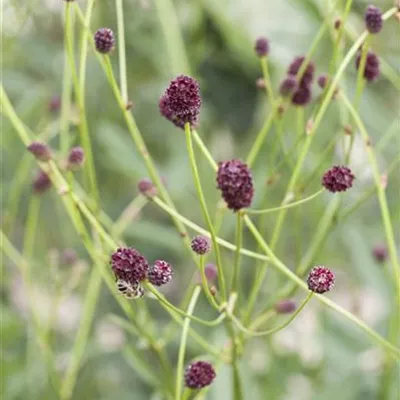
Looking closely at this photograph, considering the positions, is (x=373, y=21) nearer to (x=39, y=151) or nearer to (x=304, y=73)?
(x=304, y=73)

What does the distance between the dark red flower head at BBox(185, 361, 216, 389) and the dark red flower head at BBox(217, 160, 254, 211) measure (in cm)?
8

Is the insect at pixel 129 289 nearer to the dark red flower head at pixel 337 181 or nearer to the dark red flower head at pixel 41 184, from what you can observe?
the dark red flower head at pixel 337 181

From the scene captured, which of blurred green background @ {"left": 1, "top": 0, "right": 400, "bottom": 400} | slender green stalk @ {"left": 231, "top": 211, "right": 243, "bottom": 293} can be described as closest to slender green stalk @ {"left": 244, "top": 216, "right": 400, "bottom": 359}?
slender green stalk @ {"left": 231, "top": 211, "right": 243, "bottom": 293}

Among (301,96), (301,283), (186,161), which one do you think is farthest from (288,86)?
(186,161)

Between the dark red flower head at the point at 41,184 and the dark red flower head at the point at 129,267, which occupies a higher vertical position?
the dark red flower head at the point at 129,267

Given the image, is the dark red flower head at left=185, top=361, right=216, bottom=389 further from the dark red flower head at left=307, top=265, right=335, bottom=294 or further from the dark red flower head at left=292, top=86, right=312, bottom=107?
the dark red flower head at left=292, top=86, right=312, bottom=107

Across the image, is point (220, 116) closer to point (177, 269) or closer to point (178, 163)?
point (178, 163)

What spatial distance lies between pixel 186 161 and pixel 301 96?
1.22 ft

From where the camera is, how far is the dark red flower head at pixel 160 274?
0.38 metres

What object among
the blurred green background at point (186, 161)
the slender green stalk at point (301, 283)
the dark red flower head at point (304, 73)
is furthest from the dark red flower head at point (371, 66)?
the blurred green background at point (186, 161)

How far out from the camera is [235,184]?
0.37 m

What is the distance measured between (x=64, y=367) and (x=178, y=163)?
243mm

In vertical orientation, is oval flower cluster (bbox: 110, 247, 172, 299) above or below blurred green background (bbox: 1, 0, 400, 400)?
above

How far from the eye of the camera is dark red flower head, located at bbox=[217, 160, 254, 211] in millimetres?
367
